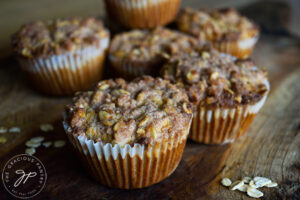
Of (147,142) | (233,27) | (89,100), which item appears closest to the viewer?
(147,142)

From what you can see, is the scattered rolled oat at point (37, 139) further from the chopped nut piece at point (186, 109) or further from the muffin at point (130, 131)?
the chopped nut piece at point (186, 109)

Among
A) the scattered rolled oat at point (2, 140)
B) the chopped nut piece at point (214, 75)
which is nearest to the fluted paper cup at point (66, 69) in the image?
the scattered rolled oat at point (2, 140)

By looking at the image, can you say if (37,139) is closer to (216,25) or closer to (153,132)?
(153,132)

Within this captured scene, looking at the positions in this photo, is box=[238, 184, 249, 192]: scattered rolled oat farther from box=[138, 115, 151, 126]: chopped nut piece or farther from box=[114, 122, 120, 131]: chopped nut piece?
box=[114, 122, 120, 131]: chopped nut piece

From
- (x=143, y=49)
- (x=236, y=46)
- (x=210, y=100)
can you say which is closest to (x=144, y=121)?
(x=210, y=100)

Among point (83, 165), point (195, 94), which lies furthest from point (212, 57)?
point (83, 165)

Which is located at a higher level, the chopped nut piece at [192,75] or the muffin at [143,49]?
the chopped nut piece at [192,75]

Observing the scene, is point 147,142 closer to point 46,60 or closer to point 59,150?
point 59,150
